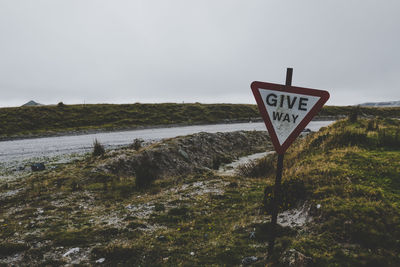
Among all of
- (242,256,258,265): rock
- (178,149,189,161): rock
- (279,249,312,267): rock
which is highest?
(178,149,189,161): rock

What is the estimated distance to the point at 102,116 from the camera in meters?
60.9

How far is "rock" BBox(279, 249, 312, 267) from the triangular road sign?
1.95m

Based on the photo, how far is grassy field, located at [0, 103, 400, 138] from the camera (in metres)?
48.4

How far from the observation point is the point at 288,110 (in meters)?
4.03

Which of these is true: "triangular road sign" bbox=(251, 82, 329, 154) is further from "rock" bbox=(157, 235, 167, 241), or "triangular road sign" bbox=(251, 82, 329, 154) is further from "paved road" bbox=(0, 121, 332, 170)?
"paved road" bbox=(0, 121, 332, 170)

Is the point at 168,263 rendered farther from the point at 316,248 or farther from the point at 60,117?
the point at 60,117

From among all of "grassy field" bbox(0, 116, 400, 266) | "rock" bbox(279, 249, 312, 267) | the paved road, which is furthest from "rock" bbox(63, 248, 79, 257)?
the paved road

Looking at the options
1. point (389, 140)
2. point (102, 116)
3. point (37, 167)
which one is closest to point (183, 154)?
point (37, 167)

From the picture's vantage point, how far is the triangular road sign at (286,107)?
3959mm

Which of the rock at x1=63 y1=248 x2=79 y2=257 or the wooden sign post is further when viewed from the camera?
the rock at x1=63 y1=248 x2=79 y2=257

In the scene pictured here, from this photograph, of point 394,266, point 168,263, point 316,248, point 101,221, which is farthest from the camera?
point 101,221

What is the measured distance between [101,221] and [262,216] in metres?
5.17

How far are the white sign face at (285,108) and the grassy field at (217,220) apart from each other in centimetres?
239

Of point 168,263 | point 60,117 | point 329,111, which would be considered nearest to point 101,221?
point 168,263
